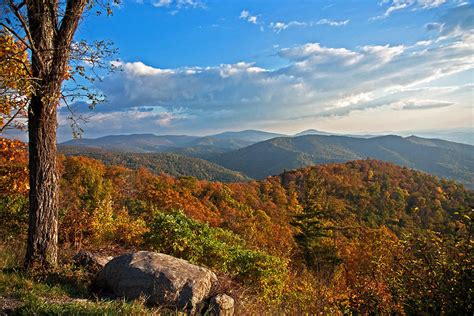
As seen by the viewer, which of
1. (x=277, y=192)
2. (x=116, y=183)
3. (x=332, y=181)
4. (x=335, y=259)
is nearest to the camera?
(x=335, y=259)

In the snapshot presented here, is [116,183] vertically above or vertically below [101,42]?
below

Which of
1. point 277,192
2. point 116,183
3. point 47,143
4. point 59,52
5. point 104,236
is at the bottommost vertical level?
point 277,192

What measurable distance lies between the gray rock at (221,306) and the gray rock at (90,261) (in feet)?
9.00

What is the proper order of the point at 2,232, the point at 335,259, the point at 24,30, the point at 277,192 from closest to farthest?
the point at 24,30 < the point at 2,232 < the point at 335,259 < the point at 277,192

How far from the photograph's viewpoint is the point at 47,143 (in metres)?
6.61

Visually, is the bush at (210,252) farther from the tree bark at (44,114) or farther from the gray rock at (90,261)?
the tree bark at (44,114)

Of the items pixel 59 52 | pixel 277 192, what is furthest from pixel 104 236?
pixel 277 192

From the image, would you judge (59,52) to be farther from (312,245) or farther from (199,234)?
(312,245)

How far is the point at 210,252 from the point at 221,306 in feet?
10.5

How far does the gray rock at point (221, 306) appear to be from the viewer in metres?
5.84

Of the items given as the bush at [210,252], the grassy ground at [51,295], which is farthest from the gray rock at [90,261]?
the bush at [210,252]

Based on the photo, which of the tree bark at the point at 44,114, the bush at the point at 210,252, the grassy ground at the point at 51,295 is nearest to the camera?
the grassy ground at the point at 51,295

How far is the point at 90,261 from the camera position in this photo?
716 cm

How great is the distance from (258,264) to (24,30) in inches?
316
